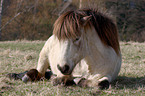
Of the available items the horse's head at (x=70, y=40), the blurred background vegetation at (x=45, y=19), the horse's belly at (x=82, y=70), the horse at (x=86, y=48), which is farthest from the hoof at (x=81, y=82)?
the blurred background vegetation at (x=45, y=19)

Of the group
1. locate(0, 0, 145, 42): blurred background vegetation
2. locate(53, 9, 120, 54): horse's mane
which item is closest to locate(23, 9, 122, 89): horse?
locate(53, 9, 120, 54): horse's mane

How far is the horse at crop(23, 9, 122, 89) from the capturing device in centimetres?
274

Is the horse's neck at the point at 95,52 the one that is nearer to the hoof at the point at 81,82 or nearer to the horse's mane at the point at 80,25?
the horse's mane at the point at 80,25

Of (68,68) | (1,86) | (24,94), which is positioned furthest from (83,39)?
(1,86)

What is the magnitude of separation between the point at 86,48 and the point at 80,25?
1.36ft

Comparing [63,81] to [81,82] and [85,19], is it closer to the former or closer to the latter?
[81,82]

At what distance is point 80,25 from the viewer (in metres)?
2.91

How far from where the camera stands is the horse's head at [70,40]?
8.64ft

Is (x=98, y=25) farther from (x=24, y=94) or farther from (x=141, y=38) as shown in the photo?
(x=141, y=38)

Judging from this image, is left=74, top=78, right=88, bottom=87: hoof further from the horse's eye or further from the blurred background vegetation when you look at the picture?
the blurred background vegetation

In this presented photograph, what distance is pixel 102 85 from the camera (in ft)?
9.28

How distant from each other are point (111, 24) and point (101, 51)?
75cm

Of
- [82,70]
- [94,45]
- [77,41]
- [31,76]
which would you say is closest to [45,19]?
[31,76]

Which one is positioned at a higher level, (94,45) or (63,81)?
(94,45)
